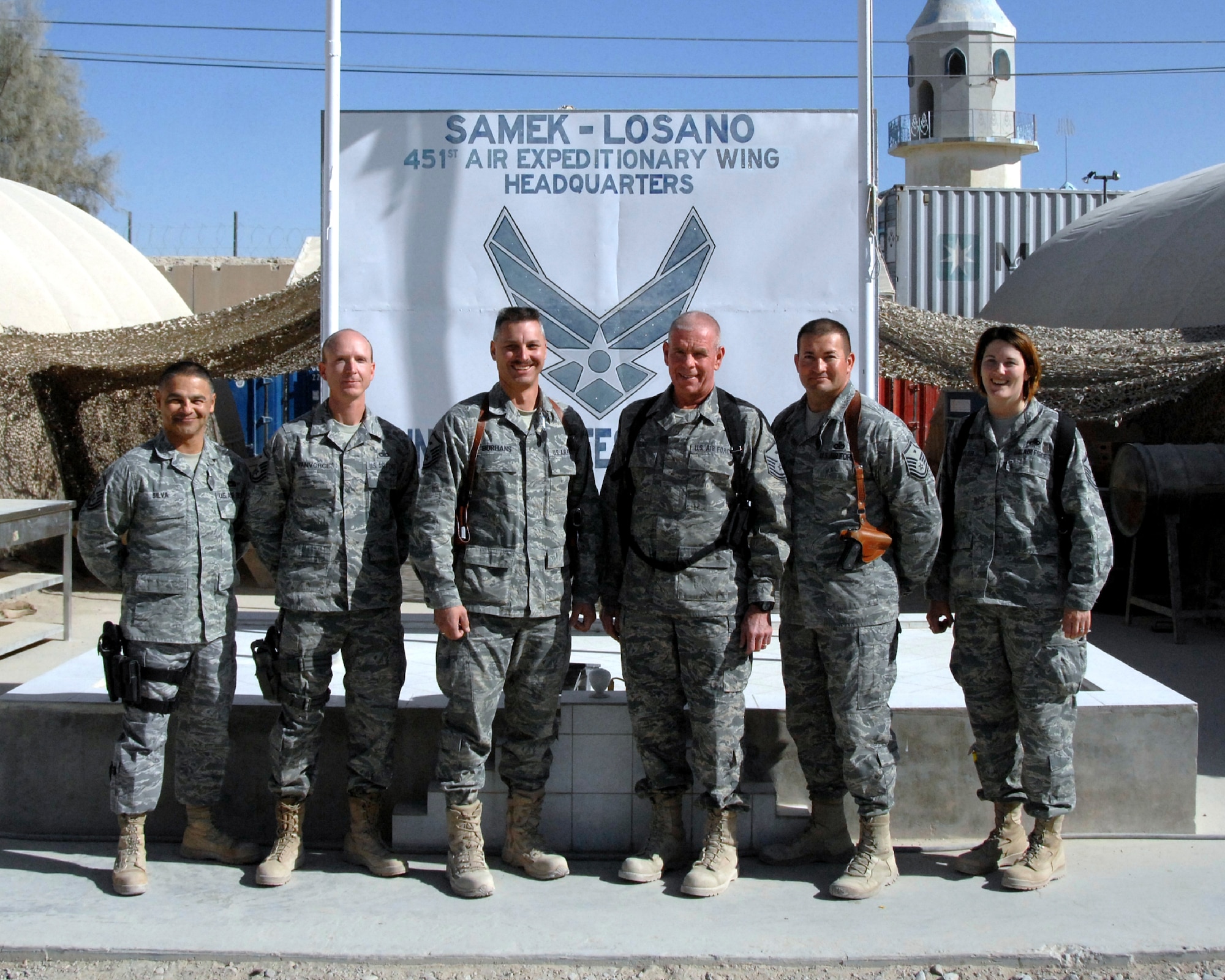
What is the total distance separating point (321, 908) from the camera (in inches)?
129

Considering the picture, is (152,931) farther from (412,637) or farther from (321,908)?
(412,637)

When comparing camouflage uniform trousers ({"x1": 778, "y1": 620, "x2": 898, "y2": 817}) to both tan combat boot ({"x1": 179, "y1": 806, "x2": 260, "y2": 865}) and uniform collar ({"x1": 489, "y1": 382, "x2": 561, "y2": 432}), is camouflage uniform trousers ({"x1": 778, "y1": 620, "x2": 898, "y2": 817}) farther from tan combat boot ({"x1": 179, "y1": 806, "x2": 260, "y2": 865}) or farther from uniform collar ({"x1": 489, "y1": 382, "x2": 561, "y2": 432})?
tan combat boot ({"x1": 179, "y1": 806, "x2": 260, "y2": 865})

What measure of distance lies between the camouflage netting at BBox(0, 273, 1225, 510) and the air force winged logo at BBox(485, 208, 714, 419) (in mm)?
3507

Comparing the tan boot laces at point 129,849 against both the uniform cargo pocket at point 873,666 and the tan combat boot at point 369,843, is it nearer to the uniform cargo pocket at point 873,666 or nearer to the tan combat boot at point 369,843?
the tan combat boot at point 369,843

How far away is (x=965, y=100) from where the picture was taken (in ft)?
98.9

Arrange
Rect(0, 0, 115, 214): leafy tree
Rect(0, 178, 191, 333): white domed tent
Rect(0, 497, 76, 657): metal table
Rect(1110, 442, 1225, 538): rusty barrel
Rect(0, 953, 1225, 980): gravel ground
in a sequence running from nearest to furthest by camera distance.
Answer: Rect(0, 953, 1225, 980): gravel ground < Rect(0, 497, 76, 657): metal table < Rect(1110, 442, 1225, 538): rusty barrel < Rect(0, 178, 191, 333): white domed tent < Rect(0, 0, 115, 214): leafy tree

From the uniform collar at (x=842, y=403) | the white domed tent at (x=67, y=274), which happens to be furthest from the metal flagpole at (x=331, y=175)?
the white domed tent at (x=67, y=274)

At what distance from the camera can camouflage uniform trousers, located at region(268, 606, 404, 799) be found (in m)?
3.37

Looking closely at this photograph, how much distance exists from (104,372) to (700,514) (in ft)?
23.6

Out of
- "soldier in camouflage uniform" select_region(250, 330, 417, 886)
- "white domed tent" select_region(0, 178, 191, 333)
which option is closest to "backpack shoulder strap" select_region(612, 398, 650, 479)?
"soldier in camouflage uniform" select_region(250, 330, 417, 886)

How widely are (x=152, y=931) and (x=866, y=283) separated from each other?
3.48 m

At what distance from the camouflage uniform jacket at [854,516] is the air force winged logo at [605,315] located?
1412 mm

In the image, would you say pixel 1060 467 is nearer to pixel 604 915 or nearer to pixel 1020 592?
pixel 1020 592

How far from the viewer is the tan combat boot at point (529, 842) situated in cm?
→ 346
